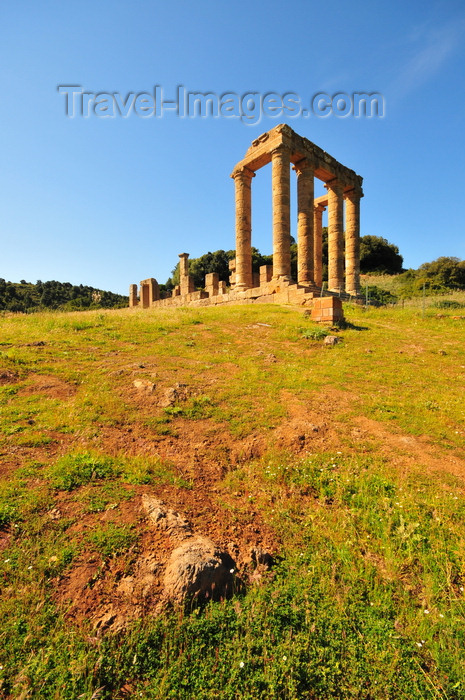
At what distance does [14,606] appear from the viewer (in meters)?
2.45

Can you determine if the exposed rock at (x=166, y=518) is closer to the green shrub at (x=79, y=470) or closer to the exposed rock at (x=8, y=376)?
the green shrub at (x=79, y=470)

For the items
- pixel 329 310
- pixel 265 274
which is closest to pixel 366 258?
pixel 265 274

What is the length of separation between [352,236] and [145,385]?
2336 cm

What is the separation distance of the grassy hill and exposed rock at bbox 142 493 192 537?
0.36 ft

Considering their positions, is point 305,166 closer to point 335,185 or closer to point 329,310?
point 335,185

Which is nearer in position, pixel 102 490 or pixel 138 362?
pixel 102 490

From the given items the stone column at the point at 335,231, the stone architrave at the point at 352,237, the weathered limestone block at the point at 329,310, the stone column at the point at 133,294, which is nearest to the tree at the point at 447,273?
the stone architrave at the point at 352,237

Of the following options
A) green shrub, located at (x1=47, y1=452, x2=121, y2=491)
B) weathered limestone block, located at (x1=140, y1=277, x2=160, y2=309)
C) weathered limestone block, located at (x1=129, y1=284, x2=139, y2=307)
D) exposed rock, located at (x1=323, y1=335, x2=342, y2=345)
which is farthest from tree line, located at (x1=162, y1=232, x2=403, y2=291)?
green shrub, located at (x1=47, y1=452, x2=121, y2=491)

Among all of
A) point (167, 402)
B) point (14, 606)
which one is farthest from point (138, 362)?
point (14, 606)

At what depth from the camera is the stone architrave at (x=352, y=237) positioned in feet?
82.4

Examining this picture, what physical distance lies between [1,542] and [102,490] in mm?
995

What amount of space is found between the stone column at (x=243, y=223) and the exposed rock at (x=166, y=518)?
1963 cm

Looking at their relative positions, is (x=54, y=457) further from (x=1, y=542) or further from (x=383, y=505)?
(x=383, y=505)

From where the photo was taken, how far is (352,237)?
82.7 ft
